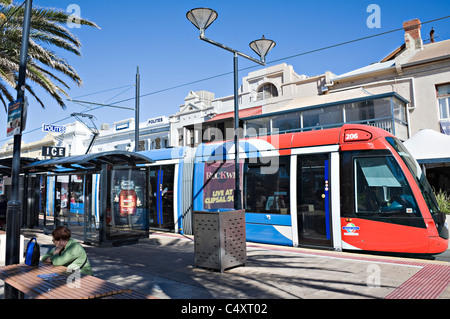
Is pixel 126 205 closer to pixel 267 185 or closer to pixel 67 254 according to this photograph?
pixel 267 185

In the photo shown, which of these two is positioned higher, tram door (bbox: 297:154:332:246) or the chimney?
the chimney

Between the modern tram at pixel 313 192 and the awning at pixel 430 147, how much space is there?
22.9 ft

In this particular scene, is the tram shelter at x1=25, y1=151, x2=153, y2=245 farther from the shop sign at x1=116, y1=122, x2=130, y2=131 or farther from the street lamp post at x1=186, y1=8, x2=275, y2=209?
the shop sign at x1=116, y1=122, x2=130, y2=131

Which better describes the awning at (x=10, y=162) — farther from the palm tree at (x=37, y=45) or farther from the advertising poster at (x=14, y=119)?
the advertising poster at (x=14, y=119)

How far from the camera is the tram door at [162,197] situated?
12891 millimetres

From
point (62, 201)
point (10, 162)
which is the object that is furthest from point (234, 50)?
point (10, 162)

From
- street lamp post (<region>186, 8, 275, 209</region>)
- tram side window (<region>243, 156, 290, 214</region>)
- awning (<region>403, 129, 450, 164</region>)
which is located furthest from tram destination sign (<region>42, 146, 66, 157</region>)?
awning (<region>403, 129, 450, 164</region>)

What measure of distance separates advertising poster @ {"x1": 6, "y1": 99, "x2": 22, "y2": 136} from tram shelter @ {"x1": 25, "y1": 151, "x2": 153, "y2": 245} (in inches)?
109

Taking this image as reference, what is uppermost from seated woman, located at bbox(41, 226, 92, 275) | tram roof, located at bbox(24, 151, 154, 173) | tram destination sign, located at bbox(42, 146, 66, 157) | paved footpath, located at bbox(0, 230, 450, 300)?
tram destination sign, located at bbox(42, 146, 66, 157)

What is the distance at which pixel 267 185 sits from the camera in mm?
10156

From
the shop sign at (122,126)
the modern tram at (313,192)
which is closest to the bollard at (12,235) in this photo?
the modern tram at (313,192)

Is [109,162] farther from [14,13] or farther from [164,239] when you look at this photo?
[14,13]

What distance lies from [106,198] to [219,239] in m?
4.65

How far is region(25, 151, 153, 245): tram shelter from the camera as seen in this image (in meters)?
10.3
